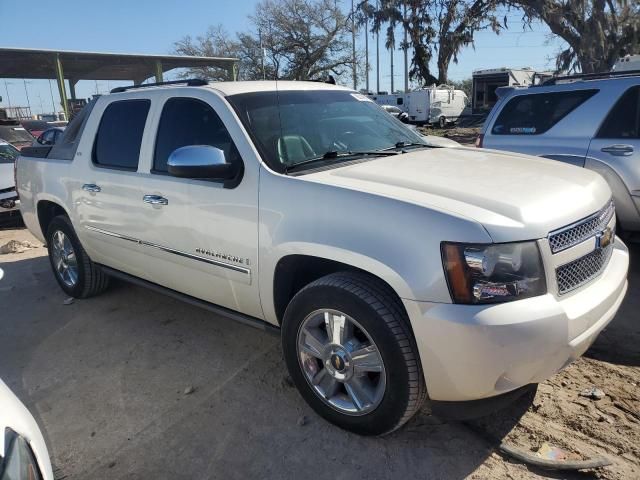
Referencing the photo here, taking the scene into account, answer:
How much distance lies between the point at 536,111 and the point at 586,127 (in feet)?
2.00

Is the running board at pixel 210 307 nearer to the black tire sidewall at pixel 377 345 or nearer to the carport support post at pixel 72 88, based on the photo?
the black tire sidewall at pixel 377 345

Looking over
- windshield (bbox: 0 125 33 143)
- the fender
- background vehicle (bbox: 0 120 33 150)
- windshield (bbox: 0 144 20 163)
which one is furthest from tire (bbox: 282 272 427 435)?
windshield (bbox: 0 125 33 143)

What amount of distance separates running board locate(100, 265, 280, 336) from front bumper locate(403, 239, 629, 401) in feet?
3.68

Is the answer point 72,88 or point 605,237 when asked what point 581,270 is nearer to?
point 605,237

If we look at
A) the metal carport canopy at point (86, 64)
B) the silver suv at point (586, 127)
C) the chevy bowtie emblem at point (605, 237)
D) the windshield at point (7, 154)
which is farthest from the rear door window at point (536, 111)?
the metal carport canopy at point (86, 64)

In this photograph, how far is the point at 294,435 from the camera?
2816 millimetres

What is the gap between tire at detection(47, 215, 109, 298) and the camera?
4.78 meters

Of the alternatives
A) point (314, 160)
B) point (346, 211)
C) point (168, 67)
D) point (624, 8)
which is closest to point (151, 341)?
point (314, 160)

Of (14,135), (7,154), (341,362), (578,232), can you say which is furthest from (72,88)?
(578,232)

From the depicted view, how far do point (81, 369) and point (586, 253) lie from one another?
10.8 ft

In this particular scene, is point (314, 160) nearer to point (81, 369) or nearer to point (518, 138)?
point (81, 369)

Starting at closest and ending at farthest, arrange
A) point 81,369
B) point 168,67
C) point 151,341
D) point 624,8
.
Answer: point 81,369
point 151,341
point 624,8
point 168,67

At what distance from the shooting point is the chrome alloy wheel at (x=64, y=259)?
4.96 m

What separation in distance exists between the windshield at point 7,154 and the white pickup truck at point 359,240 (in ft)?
20.2
